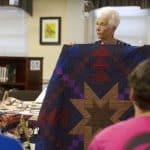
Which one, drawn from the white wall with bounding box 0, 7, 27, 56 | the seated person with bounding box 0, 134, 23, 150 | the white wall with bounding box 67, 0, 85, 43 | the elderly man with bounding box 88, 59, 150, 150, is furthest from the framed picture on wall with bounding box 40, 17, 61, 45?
the seated person with bounding box 0, 134, 23, 150

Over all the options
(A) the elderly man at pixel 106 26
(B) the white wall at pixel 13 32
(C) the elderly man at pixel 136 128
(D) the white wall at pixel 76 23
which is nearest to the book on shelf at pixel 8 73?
(B) the white wall at pixel 13 32

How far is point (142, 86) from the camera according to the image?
1.45 metres

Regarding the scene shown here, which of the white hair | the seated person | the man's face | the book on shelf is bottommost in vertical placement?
the book on shelf

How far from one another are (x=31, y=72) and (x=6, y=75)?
0.48 m

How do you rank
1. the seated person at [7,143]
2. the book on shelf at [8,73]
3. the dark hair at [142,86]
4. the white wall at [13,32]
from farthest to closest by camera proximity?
the white wall at [13,32] < the book on shelf at [8,73] < the dark hair at [142,86] < the seated person at [7,143]

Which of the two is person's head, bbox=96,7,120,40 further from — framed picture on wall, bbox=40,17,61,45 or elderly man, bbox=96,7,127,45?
framed picture on wall, bbox=40,17,61,45

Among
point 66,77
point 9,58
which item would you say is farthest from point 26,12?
point 66,77

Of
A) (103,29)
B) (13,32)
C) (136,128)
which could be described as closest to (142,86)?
(136,128)

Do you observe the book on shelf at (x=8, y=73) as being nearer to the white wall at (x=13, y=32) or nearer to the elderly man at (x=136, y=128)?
the white wall at (x=13, y=32)

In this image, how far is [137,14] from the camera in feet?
22.7

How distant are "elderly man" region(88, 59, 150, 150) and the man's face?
195cm

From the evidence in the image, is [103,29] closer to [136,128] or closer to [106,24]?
[106,24]

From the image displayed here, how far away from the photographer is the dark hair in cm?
144

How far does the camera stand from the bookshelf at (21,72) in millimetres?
6821
